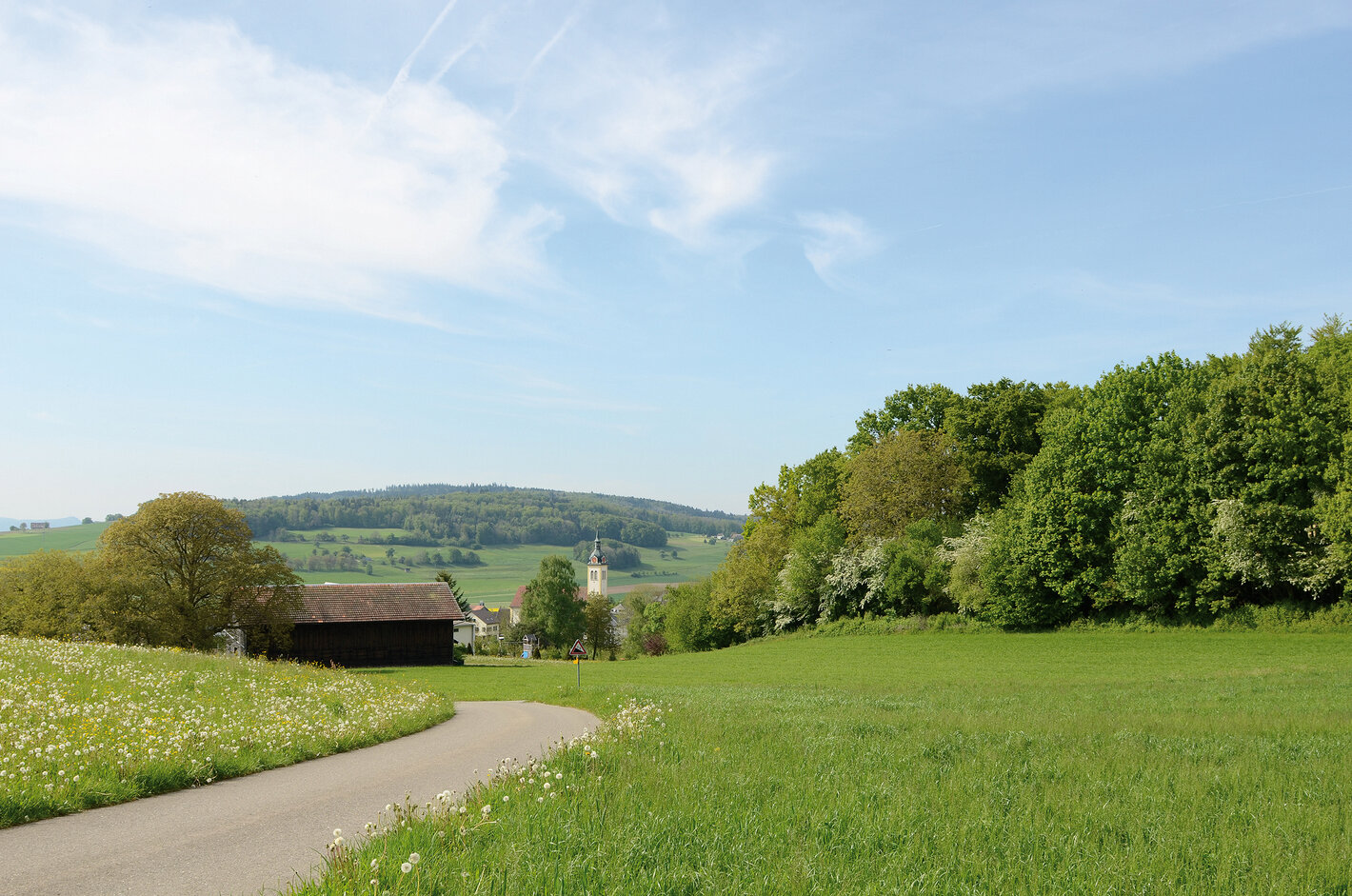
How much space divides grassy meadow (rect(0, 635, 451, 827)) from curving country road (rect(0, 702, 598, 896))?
1.33ft

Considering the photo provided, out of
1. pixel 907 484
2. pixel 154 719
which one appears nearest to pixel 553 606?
pixel 907 484

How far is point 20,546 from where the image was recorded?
156 m

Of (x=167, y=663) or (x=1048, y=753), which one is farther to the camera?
(x=167, y=663)

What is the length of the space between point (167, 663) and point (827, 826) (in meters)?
19.0

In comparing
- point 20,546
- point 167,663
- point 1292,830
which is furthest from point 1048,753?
point 20,546

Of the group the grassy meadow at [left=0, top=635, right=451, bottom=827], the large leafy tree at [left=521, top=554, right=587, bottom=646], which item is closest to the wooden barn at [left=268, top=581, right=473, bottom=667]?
the large leafy tree at [left=521, top=554, right=587, bottom=646]

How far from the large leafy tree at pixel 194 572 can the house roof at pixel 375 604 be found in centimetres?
741

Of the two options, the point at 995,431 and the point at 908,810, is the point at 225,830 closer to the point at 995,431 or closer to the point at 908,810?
the point at 908,810

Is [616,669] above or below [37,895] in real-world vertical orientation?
below

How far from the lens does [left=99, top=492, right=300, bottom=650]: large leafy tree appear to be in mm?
45625

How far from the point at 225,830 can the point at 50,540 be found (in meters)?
197

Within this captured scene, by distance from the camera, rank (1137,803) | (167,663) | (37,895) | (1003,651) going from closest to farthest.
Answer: (37,895), (1137,803), (167,663), (1003,651)

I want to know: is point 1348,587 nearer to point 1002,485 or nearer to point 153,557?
point 1002,485

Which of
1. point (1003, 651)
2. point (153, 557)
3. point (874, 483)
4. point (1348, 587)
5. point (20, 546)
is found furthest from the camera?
point (20, 546)
